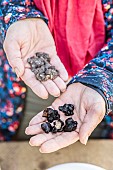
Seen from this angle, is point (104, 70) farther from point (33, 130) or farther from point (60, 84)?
point (33, 130)

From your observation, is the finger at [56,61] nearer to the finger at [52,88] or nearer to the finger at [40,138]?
the finger at [52,88]

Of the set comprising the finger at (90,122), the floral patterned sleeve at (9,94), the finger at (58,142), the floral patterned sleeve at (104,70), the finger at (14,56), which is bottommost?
the floral patterned sleeve at (9,94)

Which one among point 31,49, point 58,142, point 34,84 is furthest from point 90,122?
point 31,49

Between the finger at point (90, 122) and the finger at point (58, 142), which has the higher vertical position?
the finger at point (90, 122)

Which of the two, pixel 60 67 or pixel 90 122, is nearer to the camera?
pixel 90 122

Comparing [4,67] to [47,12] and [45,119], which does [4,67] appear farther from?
[45,119]

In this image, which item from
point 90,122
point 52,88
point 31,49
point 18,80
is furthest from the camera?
point 18,80

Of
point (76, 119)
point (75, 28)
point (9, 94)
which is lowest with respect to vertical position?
point (9, 94)

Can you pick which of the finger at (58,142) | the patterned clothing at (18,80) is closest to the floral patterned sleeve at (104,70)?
the patterned clothing at (18,80)
